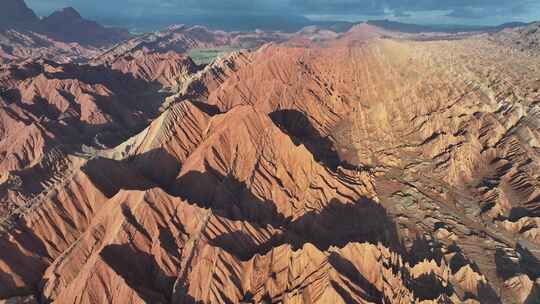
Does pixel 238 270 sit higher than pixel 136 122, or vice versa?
pixel 238 270

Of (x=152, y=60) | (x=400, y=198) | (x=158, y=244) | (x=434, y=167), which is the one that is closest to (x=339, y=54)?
(x=152, y=60)

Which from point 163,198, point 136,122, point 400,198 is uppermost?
point 163,198

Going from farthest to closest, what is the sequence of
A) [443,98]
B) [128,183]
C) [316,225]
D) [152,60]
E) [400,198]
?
[152,60] < [443,98] < [400,198] < [128,183] < [316,225]

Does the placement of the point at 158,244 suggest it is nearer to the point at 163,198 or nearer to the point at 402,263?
the point at 163,198

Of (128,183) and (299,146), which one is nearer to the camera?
(128,183)

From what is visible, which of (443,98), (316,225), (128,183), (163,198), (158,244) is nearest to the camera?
(158,244)

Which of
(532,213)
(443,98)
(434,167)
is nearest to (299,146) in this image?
(434,167)
